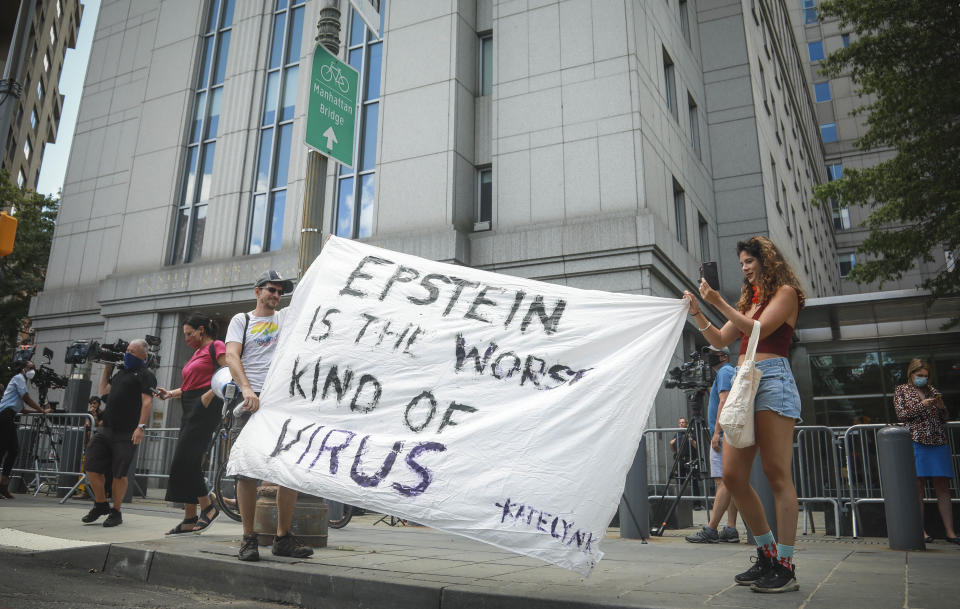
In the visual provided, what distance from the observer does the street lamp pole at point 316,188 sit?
612 centimetres

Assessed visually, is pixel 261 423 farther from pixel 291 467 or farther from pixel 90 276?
pixel 90 276

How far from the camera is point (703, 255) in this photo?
68.7ft

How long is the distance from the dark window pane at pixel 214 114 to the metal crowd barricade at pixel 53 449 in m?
11.4

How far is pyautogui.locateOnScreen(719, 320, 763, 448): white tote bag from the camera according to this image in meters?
3.94

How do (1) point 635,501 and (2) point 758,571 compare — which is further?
(1) point 635,501

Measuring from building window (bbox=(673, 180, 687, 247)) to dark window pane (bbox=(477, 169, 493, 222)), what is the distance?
5271mm

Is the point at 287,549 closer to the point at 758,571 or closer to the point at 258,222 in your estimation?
the point at 758,571

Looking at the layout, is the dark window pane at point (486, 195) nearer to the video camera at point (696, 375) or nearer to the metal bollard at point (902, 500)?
the video camera at point (696, 375)

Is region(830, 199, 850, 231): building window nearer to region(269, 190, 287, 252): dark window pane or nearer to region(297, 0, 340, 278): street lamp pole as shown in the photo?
region(269, 190, 287, 252): dark window pane

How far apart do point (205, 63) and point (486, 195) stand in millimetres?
12135

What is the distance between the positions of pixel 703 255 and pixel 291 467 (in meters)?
18.7

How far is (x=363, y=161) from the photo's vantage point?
19.1 m

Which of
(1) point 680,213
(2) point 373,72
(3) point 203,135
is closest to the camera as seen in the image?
(1) point 680,213

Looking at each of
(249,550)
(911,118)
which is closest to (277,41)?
(911,118)
